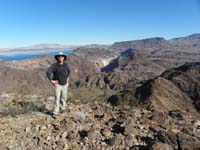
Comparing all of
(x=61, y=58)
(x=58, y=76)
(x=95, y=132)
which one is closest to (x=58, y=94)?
(x=58, y=76)

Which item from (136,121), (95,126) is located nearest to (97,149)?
(95,126)

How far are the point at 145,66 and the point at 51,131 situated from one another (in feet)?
540

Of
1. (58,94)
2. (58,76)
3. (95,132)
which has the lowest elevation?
(95,132)

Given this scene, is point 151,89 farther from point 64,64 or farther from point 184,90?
point 64,64

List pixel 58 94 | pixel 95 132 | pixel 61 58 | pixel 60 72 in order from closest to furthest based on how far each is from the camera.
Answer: pixel 95 132
pixel 61 58
pixel 60 72
pixel 58 94

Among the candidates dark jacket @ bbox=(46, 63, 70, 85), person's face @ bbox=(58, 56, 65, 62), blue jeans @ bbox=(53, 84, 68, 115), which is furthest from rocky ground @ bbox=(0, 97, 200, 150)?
person's face @ bbox=(58, 56, 65, 62)

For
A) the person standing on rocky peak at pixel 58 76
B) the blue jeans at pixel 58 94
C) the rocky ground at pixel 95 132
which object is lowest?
the rocky ground at pixel 95 132

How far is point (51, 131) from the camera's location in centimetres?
722

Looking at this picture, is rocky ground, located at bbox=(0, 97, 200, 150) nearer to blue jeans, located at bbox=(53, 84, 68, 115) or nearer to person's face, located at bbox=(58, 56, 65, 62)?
blue jeans, located at bbox=(53, 84, 68, 115)

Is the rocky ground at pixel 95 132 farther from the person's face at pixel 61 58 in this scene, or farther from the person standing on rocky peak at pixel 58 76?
the person's face at pixel 61 58

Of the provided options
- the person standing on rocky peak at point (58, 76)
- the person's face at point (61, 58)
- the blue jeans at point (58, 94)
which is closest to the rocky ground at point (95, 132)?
the blue jeans at point (58, 94)

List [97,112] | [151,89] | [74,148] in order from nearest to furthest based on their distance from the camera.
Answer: [74,148], [97,112], [151,89]

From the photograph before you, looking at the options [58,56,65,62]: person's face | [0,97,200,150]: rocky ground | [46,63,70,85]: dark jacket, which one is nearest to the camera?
[0,97,200,150]: rocky ground

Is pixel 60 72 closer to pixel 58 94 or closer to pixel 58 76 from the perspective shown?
pixel 58 76
